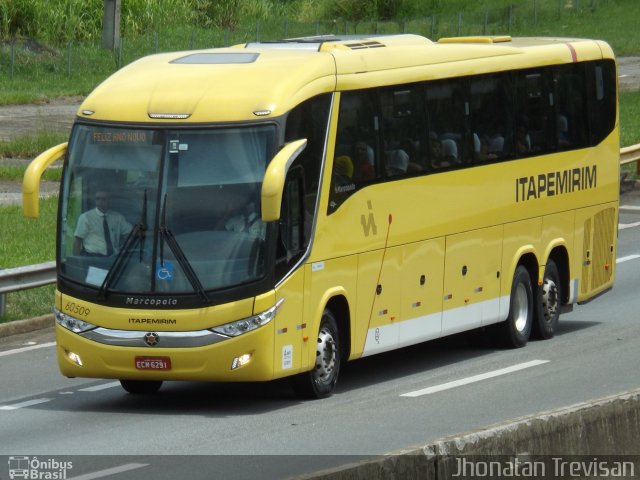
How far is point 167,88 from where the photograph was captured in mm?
14688

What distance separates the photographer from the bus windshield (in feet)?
46.1

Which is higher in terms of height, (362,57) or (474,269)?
(362,57)

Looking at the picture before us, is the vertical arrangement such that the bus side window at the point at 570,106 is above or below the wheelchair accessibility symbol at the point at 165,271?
above

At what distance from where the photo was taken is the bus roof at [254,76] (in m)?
14.4

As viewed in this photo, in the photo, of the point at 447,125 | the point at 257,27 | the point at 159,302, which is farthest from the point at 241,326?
the point at 257,27

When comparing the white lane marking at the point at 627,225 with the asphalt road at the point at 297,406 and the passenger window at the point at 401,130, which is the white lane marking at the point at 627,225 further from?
the passenger window at the point at 401,130

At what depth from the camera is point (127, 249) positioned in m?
14.2

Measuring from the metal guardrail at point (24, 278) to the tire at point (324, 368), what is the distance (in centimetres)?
541

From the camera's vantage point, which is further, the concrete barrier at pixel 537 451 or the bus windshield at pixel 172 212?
the bus windshield at pixel 172 212

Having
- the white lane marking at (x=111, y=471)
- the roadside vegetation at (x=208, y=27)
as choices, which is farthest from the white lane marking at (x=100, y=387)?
the roadside vegetation at (x=208, y=27)

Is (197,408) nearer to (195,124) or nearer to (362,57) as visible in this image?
(195,124)

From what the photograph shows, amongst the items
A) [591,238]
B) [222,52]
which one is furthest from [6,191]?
[222,52]

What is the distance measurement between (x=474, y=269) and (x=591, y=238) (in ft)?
9.91

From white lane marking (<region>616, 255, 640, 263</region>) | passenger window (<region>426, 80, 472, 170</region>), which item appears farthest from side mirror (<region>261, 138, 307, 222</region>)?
white lane marking (<region>616, 255, 640, 263</region>)
